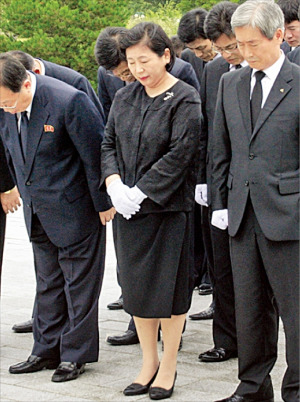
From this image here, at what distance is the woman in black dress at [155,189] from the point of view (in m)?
4.25

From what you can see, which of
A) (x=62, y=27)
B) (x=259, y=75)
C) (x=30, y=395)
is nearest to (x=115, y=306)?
(x=30, y=395)

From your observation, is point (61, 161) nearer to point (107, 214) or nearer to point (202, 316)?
point (107, 214)

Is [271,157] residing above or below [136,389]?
above

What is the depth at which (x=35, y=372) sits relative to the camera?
4910 millimetres

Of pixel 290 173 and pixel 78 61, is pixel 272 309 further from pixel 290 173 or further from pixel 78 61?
pixel 78 61

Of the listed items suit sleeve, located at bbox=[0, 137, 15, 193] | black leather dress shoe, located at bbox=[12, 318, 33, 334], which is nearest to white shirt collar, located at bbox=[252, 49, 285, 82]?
suit sleeve, located at bbox=[0, 137, 15, 193]

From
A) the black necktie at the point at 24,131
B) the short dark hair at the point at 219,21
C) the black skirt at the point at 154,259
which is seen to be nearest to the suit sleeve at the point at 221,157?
the black skirt at the point at 154,259

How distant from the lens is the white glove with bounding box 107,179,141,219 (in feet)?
13.9

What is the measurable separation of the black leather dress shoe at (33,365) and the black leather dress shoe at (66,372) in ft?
0.61

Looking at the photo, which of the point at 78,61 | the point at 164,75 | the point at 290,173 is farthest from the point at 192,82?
the point at 78,61

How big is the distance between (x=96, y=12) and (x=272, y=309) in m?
22.3

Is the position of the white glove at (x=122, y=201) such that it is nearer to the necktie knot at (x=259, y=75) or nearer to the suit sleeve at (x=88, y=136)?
the suit sleeve at (x=88, y=136)

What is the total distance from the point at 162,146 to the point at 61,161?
2.53 ft

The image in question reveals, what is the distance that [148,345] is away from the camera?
448 centimetres
